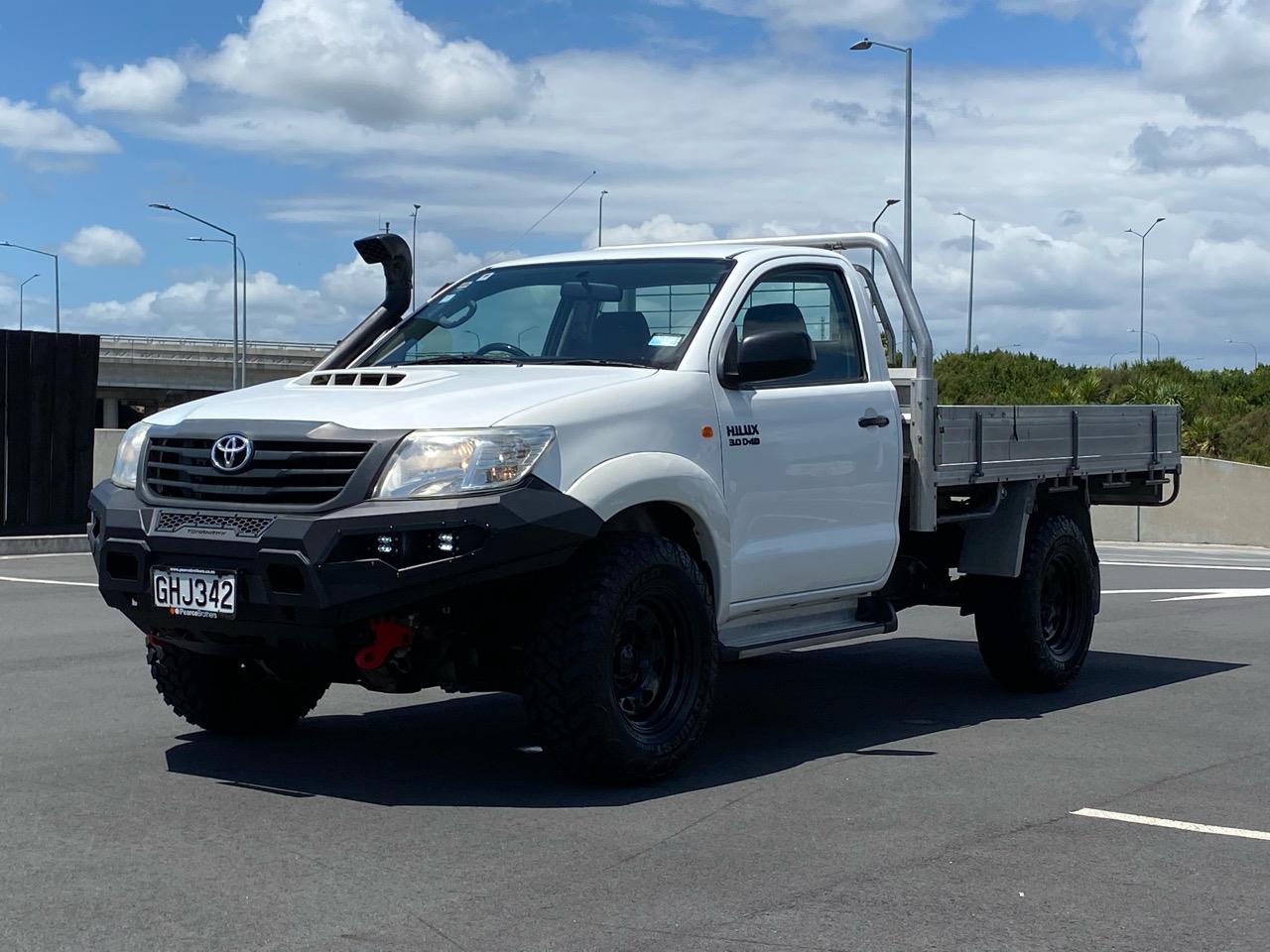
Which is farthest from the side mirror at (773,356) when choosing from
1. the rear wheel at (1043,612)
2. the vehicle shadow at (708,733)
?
the rear wheel at (1043,612)

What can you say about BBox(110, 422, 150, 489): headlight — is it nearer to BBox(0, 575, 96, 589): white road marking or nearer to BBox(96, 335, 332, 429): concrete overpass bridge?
BBox(0, 575, 96, 589): white road marking

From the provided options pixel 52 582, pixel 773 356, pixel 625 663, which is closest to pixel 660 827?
pixel 625 663

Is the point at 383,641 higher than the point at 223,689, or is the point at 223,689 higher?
the point at 383,641

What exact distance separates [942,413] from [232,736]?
3.66 m

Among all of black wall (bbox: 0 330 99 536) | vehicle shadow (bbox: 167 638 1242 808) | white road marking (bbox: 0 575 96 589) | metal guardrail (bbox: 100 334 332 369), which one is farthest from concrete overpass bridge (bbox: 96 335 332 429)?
vehicle shadow (bbox: 167 638 1242 808)

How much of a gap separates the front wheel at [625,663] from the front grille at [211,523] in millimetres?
1056

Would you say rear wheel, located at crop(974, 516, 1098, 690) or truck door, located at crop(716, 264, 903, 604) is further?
rear wheel, located at crop(974, 516, 1098, 690)

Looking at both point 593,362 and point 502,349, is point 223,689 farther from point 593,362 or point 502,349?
point 593,362

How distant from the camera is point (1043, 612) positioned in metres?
9.38

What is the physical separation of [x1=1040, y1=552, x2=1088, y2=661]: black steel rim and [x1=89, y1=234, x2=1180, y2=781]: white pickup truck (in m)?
0.49

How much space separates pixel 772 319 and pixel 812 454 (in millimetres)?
618

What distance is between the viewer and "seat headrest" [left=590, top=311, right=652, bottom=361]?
7078mm

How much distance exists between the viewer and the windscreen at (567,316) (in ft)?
23.5

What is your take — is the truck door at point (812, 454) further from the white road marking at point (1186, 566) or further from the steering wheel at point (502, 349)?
the white road marking at point (1186, 566)
